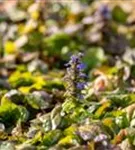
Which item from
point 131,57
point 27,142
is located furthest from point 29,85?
point 27,142

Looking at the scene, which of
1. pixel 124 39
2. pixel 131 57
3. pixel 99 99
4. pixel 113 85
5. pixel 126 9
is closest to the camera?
pixel 99 99

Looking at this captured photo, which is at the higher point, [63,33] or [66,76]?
[63,33]

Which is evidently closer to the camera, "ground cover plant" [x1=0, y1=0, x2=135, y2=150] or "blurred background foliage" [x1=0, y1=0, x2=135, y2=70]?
"ground cover plant" [x1=0, y1=0, x2=135, y2=150]

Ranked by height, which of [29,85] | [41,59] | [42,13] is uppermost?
[42,13]

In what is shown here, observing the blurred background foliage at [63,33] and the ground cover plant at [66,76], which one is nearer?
the ground cover plant at [66,76]

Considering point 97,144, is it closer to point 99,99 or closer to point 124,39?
point 99,99

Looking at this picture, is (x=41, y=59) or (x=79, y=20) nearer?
(x=41, y=59)

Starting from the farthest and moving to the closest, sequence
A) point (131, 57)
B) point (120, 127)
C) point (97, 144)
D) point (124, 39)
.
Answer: point (124, 39)
point (131, 57)
point (120, 127)
point (97, 144)

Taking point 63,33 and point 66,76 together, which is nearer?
point 66,76
